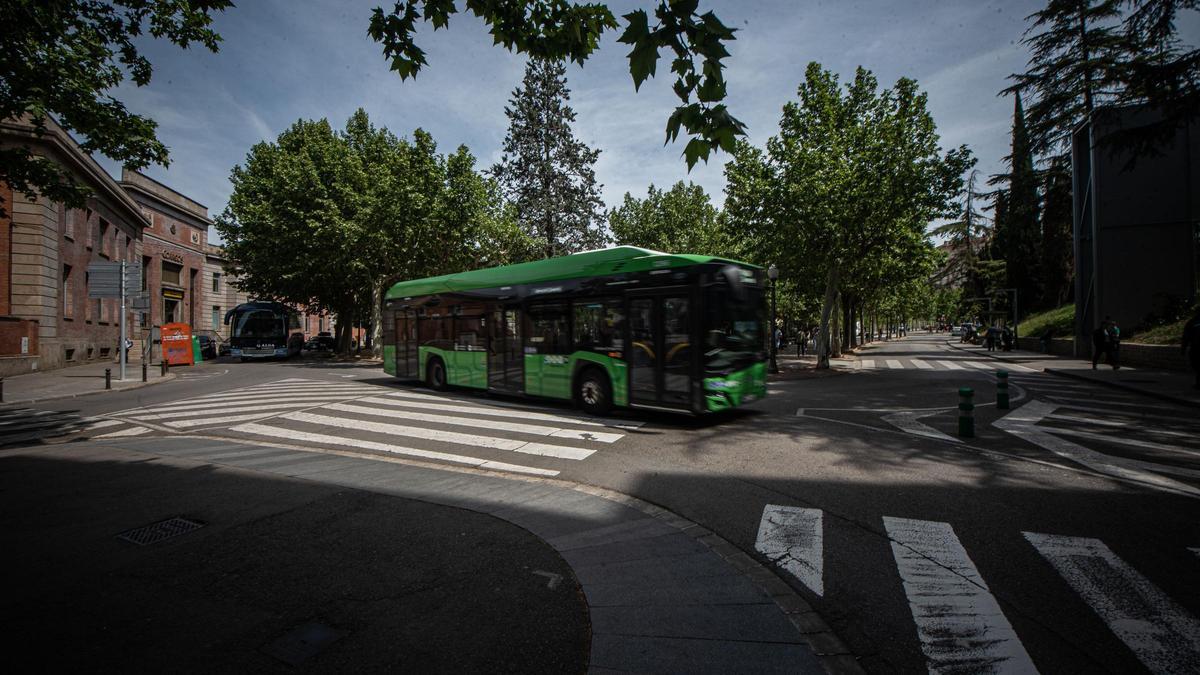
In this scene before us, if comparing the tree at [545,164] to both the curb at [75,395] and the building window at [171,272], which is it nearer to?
the curb at [75,395]

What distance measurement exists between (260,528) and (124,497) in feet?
7.39

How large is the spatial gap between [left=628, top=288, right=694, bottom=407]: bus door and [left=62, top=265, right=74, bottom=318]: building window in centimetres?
3063

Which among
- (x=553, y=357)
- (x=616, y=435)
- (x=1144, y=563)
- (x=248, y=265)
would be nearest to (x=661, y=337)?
(x=616, y=435)

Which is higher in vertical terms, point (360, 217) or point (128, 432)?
point (360, 217)

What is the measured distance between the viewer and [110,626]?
3139 millimetres

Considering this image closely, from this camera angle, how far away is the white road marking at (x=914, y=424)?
8.59 metres

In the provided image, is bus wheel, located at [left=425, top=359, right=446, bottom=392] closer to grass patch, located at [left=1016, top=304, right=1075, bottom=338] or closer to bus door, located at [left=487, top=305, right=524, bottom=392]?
bus door, located at [left=487, top=305, right=524, bottom=392]

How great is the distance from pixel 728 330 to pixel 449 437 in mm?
5107

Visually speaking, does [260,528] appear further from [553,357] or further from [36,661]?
[553,357]

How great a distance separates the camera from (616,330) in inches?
404

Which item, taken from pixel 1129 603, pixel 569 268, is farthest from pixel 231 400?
pixel 1129 603

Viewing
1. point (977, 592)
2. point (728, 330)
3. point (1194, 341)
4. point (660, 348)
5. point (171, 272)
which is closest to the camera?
point (977, 592)

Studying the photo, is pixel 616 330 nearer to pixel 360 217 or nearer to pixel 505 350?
pixel 505 350

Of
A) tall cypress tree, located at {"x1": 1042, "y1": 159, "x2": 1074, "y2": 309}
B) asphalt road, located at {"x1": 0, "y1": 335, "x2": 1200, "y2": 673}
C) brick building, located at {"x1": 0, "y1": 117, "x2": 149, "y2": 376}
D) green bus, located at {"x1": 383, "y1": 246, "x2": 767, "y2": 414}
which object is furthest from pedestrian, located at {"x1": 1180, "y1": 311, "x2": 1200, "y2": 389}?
brick building, located at {"x1": 0, "y1": 117, "x2": 149, "y2": 376}
